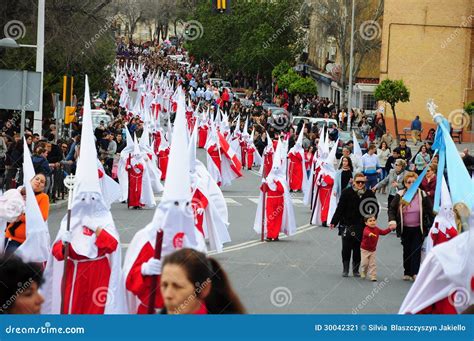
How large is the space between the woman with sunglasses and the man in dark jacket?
0.39 meters

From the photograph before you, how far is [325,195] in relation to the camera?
24562 mm

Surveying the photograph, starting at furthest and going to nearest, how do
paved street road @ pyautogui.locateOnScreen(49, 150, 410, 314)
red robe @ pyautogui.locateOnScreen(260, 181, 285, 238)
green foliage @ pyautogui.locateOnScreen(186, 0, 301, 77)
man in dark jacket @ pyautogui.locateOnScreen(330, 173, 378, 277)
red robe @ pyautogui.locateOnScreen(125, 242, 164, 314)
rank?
green foliage @ pyautogui.locateOnScreen(186, 0, 301, 77)
red robe @ pyautogui.locateOnScreen(260, 181, 285, 238)
man in dark jacket @ pyautogui.locateOnScreen(330, 173, 378, 277)
paved street road @ pyautogui.locateOnScreen(49, 150, 410, 314)
red robe @ pyautogui.locateOnScreen(125, 242, 164, 314)

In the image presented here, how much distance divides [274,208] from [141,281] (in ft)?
39.3

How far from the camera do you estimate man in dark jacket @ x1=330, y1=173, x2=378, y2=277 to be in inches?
676

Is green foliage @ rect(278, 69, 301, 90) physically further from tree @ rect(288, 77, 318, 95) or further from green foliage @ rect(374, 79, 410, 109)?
green foliage @ rect(374, 79, 410, 109)

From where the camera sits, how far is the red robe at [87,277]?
11492mm

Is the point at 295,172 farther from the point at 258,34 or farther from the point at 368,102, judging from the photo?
the point at 258,34

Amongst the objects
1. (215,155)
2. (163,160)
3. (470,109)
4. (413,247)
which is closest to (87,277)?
(413,247)

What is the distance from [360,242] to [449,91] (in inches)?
1588

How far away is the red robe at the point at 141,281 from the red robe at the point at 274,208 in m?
11.6

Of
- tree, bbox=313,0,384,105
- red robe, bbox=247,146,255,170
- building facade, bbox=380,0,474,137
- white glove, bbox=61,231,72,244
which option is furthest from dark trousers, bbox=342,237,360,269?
tree, bbox=313,0,384,105

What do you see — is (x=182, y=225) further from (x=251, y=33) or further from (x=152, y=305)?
(x=251, y=33)

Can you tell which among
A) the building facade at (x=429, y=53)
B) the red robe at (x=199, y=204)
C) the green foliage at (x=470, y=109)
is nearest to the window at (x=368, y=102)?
the building facade at (x=429, y=53)

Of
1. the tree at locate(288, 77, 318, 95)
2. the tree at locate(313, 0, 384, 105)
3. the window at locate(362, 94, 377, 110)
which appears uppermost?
the tree at locate(313, 0, 384, 105)
